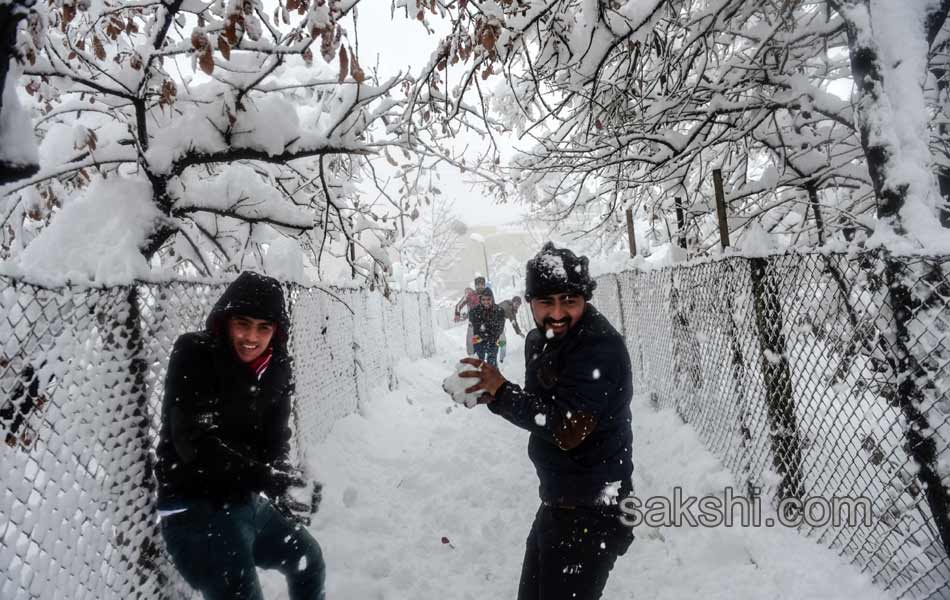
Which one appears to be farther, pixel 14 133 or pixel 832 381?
pixel 832 381

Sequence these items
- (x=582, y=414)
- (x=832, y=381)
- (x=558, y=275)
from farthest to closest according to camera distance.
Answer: (x=832, y=381)
(x=558, y=275)
(x=582, y=414)

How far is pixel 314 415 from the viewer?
15.9 ft

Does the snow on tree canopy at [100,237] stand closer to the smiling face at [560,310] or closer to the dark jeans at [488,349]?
the smiling face at [560,310]

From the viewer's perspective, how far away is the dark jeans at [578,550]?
1836 mm

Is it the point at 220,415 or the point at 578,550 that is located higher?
the point at 220,415

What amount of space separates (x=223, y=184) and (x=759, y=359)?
13.4ft

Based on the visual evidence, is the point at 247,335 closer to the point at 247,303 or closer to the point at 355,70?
the point at 247,303

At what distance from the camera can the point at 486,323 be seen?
8.52m

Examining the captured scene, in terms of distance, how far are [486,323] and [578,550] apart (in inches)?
264

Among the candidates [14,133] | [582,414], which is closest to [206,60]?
[14,133]

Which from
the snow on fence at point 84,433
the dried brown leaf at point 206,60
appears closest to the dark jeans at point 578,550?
the snow on fence at point 84,433

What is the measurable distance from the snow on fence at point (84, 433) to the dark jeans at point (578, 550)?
1.88m

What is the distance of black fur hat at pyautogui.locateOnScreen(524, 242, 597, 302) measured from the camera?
6.60 feet

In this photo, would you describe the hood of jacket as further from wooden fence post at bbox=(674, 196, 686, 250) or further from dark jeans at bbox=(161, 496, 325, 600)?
wooden fence post at bbox=(674, 196, 686, 250)
